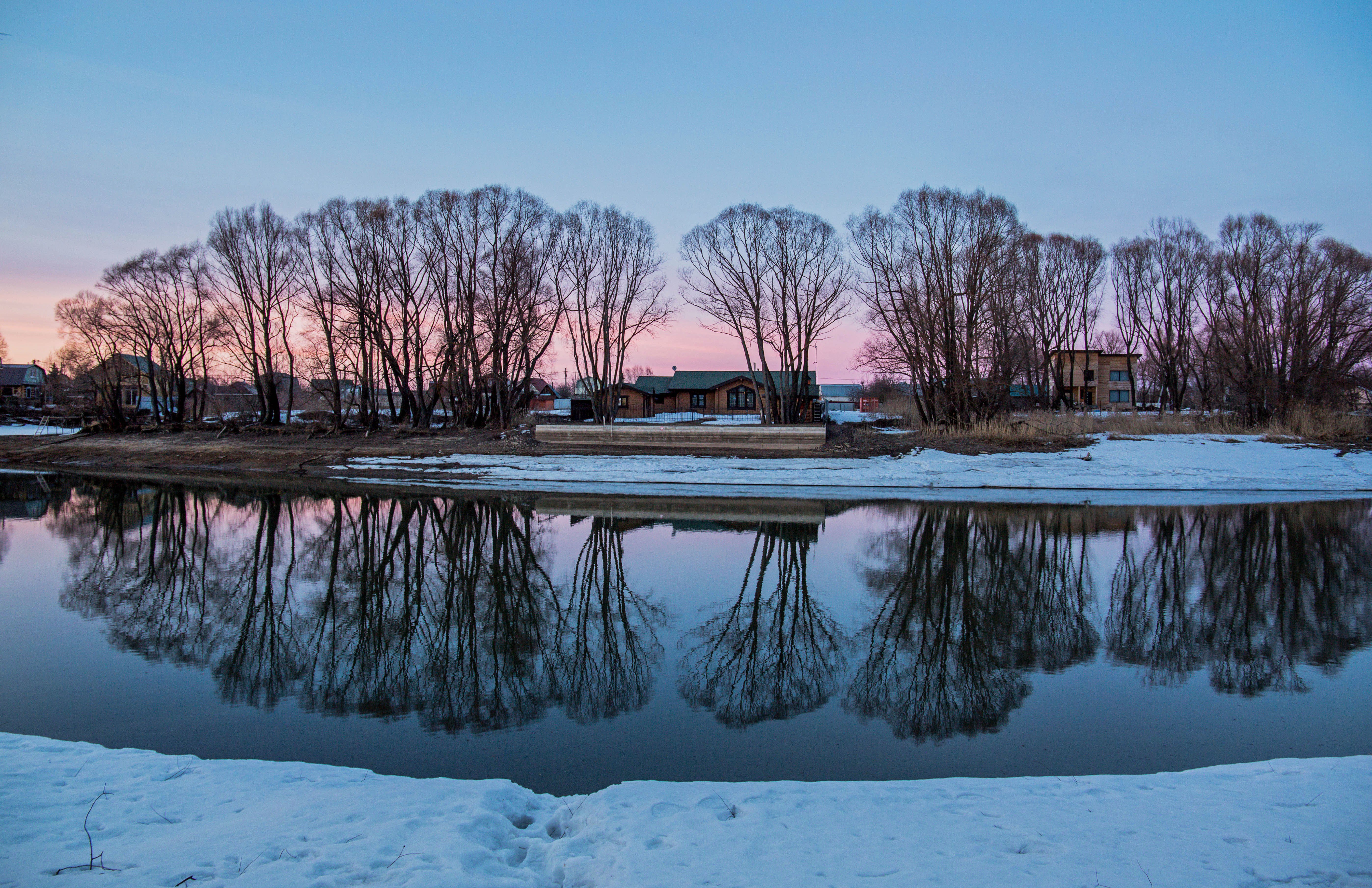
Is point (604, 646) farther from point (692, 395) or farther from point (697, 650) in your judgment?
point (692, 395)

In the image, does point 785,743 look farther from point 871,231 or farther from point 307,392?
point 307,392

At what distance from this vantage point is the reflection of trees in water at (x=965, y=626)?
→ 656cm

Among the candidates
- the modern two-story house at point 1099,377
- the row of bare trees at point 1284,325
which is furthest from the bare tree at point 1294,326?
the modern two-story house at point 1099,377

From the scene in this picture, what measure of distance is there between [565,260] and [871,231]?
16.7 meters

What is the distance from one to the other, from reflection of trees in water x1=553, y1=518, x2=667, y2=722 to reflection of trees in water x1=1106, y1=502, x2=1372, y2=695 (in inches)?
205

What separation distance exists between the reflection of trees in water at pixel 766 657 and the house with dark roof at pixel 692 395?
5343 centimetres

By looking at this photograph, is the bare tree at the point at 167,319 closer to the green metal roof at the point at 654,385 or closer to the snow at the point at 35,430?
the snow at the point at 35,430

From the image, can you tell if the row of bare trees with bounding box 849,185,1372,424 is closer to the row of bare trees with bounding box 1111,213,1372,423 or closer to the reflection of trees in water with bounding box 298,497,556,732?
the row of bare trees with bounding box 1111,213,1372,423

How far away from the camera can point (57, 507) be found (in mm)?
21219

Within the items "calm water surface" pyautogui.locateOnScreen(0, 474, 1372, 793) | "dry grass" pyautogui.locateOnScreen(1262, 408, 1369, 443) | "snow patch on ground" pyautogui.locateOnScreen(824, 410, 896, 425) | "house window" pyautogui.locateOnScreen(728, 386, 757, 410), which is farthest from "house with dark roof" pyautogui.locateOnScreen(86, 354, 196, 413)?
"dry grass" pyautogui.locateOnScreen(1262, 408, 1369, 443)

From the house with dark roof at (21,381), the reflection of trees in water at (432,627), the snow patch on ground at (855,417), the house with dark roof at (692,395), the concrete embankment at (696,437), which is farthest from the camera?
the house with dark roof at (21,381)

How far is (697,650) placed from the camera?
808 cm

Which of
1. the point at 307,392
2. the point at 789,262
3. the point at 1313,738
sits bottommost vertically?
the point at 1313,738

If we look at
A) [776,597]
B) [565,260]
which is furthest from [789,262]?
[776,597]
